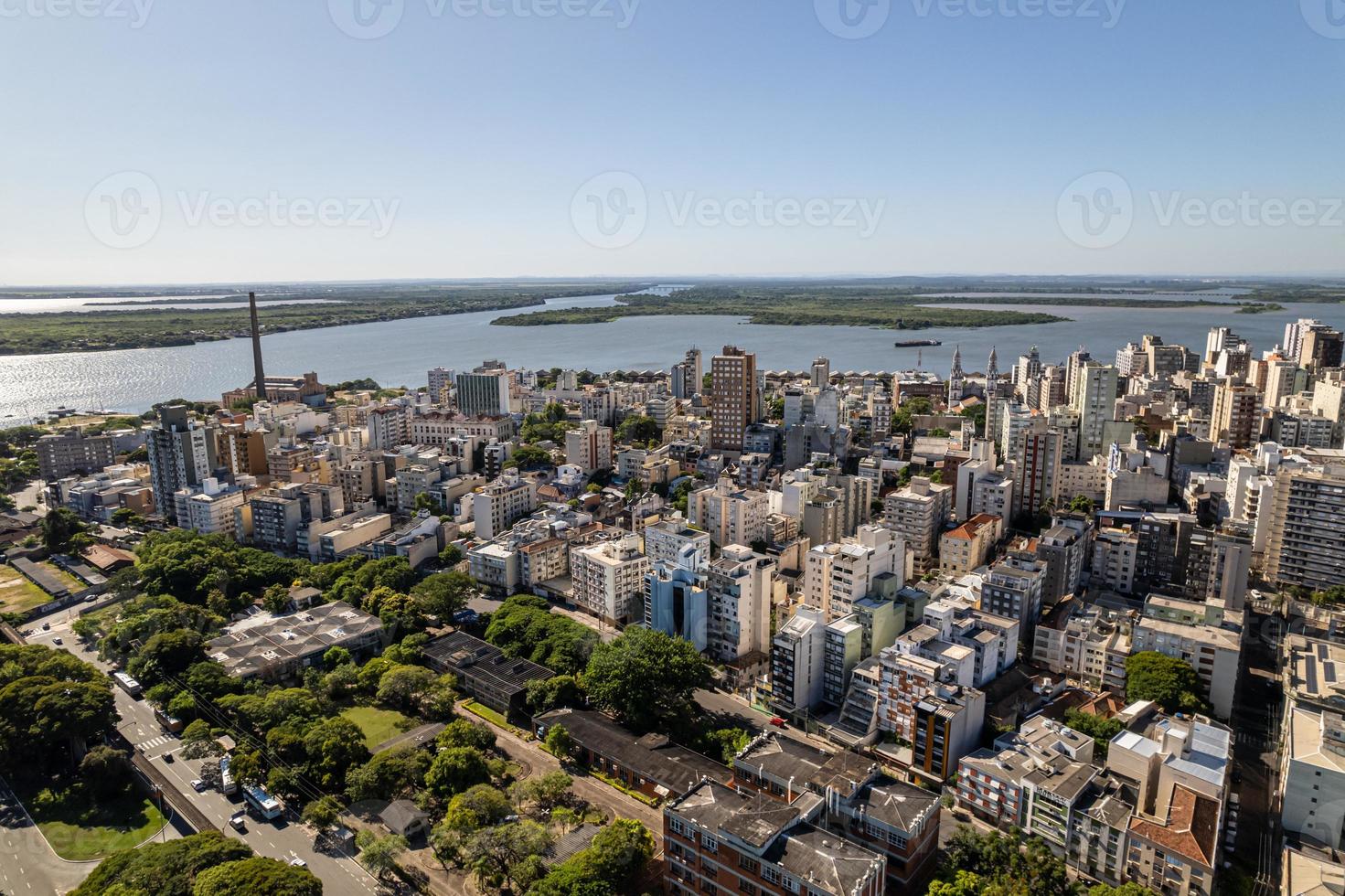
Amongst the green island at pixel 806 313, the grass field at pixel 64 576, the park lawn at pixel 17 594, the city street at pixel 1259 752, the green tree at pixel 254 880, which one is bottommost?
the city street at pixel 1259 752

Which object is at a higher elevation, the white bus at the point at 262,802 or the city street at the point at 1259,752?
the white bus at the point at 262,802

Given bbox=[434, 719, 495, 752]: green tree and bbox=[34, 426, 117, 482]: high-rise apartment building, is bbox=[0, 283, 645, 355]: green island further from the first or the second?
bbox=[434, 719, 495, 752]: green tree

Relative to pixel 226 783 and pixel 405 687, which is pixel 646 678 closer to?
pixel 405 687

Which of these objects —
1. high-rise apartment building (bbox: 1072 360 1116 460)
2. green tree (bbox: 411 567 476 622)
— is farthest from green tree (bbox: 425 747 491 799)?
high-rise apartment building (bbox: 1072 360 1116 460)

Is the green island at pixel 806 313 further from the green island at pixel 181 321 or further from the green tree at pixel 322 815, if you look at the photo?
the green tree at pixel 322 815

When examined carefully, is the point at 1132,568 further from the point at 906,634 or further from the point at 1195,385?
the point at 1195,385

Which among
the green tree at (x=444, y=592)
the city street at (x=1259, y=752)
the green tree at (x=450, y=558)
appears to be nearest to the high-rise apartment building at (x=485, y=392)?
the green tree at (x=450, y=558)

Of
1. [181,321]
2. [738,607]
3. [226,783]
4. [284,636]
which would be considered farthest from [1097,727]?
[181,321]

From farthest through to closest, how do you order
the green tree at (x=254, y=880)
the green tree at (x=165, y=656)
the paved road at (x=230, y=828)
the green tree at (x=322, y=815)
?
the green tree at (x=165, y=656), the green tree at (x=322, y=815), the paved road at (x=230, y=828), the green tree at (x=254, y=880)
